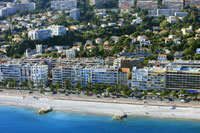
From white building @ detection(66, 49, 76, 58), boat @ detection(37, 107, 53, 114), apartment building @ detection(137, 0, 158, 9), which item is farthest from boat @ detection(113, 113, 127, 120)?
apartment building @ detection(137, 0, 158, 9)

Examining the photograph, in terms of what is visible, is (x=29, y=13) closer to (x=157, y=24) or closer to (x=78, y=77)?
(x=157, y=24)

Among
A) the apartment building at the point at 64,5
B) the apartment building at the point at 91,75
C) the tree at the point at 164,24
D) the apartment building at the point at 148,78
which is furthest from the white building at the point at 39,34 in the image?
the apartment building at the point at 148,78

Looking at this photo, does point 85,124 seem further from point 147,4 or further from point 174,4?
point 147,4

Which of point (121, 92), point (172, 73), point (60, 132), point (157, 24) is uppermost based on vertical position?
point (157, 24)

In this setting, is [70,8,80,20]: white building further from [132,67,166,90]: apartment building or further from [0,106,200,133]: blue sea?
[0,106,200,133]: blue sea

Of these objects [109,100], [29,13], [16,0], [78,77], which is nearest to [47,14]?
[29,13]

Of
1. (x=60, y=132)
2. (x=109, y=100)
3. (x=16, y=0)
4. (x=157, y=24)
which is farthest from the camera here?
(x=16, y=0)
